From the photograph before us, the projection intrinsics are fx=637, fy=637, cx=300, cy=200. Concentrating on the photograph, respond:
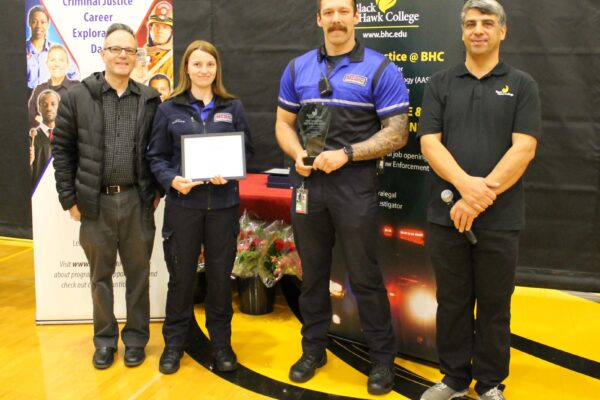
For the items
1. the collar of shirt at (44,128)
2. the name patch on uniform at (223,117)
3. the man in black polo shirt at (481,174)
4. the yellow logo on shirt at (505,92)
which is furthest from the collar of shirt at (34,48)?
the yellow logo on shirt at (505,92)

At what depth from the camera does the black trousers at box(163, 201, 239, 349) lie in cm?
317

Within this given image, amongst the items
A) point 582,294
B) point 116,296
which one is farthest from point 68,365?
point 582,294

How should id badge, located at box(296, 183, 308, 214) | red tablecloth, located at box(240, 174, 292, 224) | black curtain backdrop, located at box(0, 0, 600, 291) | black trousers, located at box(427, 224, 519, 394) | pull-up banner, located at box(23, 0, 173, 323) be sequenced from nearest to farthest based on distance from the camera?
black trousers, located at box(427, 224, 519, 394), id badge, located at box(296, 183, 308, 214), pull-up banner, located at box(23, 0, 173, 323), red tablecloth, located at box(240, 174, 292, 224), black curtain backdrop, located at box(0, 0, 600, 291)

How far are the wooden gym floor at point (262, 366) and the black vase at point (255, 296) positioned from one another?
0.20 ft

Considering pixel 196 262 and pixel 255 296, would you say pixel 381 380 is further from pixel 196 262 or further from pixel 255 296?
pixel 255 296

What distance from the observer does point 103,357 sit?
3395mm

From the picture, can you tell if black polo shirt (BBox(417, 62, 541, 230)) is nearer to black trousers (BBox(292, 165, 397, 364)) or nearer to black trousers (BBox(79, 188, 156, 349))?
black trousers (BBox(292, 165, 397, 364))

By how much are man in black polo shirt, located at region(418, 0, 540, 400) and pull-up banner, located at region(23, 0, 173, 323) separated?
185 cm

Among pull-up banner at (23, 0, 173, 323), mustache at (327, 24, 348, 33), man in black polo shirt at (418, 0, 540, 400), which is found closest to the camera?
man in black polo shirt at (418, 0, 540, 400)

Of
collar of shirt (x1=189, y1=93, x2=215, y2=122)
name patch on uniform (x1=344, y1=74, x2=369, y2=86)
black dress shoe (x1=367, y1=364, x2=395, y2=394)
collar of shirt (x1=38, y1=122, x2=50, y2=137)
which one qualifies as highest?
name patch on uniform (x1=344, y1=74, x2=369, y2=86)

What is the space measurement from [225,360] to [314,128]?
1.32m

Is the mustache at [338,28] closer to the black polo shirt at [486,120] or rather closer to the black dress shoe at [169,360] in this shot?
the black polo shirt at [486,120]

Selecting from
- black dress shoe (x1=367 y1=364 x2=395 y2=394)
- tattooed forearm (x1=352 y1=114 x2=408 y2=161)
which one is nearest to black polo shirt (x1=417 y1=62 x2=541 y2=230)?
tattooed forearm (x1=352 y1=114 x2=408 y2=161)

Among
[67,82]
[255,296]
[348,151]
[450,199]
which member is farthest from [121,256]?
[450,199]
